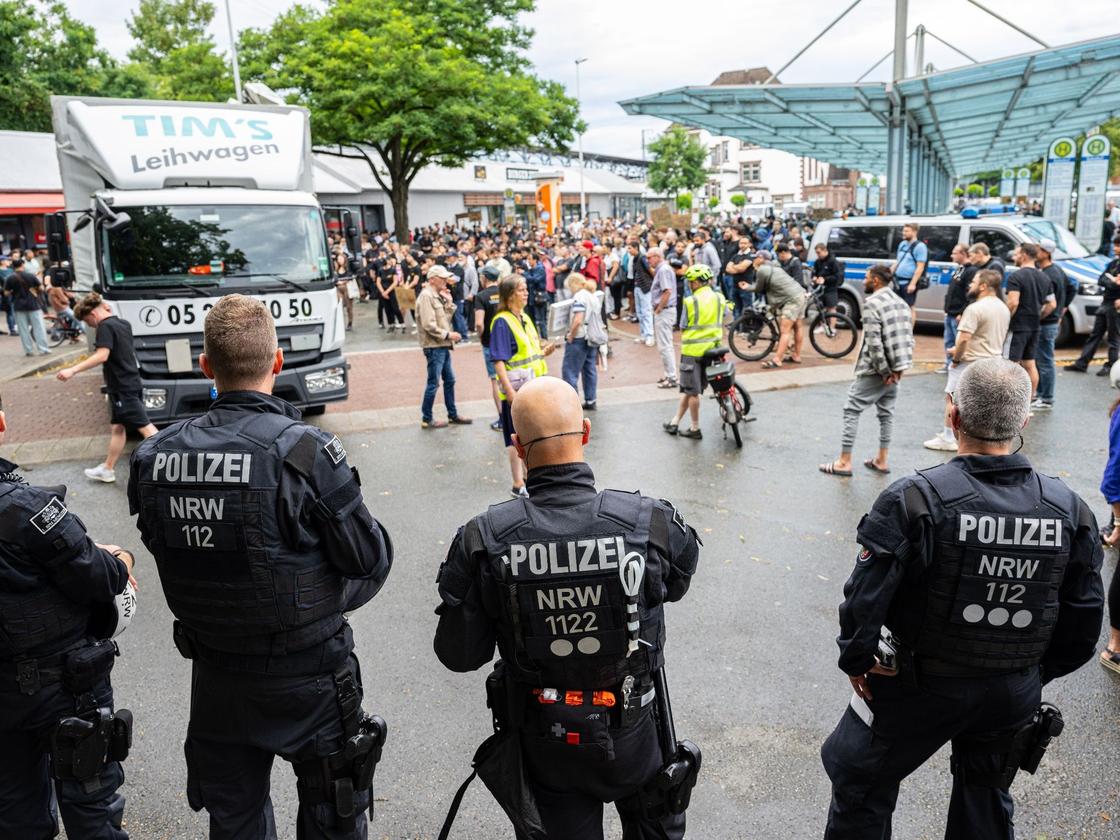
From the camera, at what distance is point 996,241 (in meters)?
13.8

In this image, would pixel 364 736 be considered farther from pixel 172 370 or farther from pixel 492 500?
pixel 172 370

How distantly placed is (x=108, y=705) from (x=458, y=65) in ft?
80.8

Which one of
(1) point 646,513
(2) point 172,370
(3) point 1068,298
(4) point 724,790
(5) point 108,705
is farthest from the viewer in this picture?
(3) point 1068,298

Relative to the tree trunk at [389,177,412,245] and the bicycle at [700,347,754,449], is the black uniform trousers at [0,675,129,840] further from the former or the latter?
the tree trunk at [389,177,412,245]

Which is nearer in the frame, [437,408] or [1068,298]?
[437,408]

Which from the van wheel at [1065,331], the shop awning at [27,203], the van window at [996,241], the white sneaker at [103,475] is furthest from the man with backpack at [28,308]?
the van wheel at [1065,331]

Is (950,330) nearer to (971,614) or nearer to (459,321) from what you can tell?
(459,321)

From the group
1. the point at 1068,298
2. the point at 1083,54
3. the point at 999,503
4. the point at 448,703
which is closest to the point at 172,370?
the point at 448,703

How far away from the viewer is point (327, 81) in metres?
23.5

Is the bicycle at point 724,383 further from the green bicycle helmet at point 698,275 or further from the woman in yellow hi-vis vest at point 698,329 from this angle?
the green bicycle helmet at point 698,275

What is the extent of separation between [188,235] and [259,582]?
7246 mm

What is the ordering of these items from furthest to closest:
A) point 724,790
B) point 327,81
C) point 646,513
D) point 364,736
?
point 327,81 < point 724,790 < point 364,736 < point 646,513

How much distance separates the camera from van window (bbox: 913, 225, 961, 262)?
47.1ft

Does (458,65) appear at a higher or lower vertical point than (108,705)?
higher
